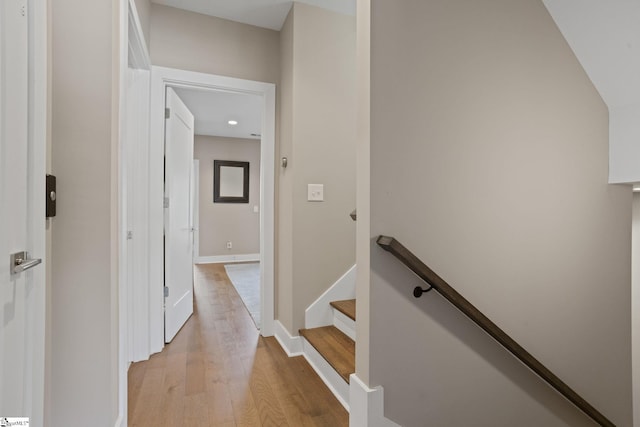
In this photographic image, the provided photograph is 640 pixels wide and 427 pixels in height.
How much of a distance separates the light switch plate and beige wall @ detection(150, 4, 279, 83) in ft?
3.53

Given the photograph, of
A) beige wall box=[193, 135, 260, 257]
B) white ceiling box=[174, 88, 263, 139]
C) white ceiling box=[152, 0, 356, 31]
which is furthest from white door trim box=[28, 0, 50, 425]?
beige wall box=[193, 135, 260, 257]

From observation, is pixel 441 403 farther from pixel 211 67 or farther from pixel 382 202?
pixel 211 67

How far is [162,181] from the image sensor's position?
2.33m

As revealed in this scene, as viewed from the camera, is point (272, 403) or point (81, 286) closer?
point (81, 286)

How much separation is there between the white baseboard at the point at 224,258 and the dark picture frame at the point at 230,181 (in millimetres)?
1162

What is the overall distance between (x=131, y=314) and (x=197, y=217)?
399 cm

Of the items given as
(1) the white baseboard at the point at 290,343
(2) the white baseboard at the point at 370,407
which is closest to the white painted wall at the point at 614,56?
(2) the white baseboard at the point at 370,407

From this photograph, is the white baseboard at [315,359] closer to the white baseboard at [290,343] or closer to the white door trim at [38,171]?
the white baseboard at [290,343]

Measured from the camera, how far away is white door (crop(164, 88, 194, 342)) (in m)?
2.44

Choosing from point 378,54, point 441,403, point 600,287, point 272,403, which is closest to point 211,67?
point 378,54

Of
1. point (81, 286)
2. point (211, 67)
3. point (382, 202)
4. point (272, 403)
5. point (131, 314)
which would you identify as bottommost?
point (272, 403)

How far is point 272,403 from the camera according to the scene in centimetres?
173

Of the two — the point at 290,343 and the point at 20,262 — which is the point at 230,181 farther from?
the point at 20,262

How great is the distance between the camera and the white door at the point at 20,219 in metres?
0.75
